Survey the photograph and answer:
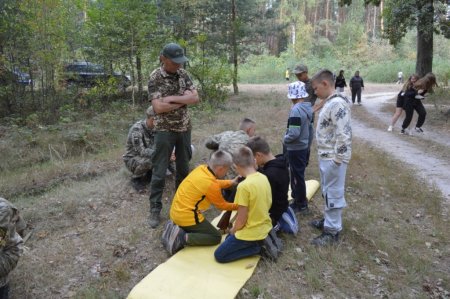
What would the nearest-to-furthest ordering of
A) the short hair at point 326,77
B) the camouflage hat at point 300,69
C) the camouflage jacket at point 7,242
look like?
1. the camouflage jacket at point 7,242
2. the short hair at point 326,77
3. the camouflage hat at point 300,69

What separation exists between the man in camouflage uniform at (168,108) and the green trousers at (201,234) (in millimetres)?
798

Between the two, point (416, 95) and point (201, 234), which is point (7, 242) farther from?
point (416, 95)

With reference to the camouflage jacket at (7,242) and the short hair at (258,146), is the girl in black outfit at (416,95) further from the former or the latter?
the camouflage jacket at (7,242)

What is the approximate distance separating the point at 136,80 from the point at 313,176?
11489 millimetres

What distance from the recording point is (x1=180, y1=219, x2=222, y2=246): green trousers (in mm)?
4348

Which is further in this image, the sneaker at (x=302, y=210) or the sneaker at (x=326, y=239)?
the sneaker at (x=302, y=210)

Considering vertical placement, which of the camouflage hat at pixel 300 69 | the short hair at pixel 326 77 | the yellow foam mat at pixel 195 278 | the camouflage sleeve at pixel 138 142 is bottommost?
the yellow foam mat at pixel 195 278

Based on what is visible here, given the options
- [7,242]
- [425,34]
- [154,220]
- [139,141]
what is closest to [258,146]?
[154,220]

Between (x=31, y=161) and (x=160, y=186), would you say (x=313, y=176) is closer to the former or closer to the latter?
(x=160, y=186)

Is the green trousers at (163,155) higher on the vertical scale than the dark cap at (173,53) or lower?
lower

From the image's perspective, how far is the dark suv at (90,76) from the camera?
608 inches

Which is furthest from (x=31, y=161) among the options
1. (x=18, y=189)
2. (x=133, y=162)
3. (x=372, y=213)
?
(x=372, y=213)

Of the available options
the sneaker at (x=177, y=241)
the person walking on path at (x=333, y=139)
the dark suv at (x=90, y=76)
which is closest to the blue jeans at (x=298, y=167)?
the person walking on path at (x=333, y=139)

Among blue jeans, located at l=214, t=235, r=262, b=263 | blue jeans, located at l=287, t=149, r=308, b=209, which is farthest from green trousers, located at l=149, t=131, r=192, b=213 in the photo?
blue jeans, located at l=287, t=149, r=308, b=209
